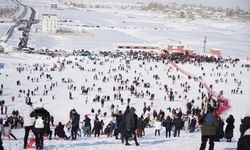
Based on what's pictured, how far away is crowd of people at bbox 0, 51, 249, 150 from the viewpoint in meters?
6.86

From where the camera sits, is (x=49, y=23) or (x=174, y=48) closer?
(x=174, y=48)

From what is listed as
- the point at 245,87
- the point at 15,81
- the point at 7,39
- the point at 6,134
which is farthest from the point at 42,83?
the point at 7,39

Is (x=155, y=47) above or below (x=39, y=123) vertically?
below

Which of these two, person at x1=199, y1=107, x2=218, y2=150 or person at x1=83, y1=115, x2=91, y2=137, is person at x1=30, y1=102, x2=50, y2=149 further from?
person at x1=83, y1=115, x2=91, y2=137

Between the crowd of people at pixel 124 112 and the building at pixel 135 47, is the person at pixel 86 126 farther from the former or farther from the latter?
the building at pixel 135 47

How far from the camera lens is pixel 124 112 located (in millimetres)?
7699

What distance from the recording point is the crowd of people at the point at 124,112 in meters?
6.86

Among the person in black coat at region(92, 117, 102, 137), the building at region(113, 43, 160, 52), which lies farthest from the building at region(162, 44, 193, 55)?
the person in black coat at region(92, 117, 102, 137)

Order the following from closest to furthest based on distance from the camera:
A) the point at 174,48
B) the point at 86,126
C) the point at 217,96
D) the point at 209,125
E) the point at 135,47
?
1. the point at 209,125
2. the point at 86,126
3. the point at 217,96
4. the point at 135,47
5. the point at 174,48

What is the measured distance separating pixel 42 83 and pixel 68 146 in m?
18.4

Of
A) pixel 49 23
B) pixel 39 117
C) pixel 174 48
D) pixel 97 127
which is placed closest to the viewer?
pixel 39 117

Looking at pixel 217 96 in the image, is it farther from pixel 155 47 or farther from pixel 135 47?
pixel 155 47

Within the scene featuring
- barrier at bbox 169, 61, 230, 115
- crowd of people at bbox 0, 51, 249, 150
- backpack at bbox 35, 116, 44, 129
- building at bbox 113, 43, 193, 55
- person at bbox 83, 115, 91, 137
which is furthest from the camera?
building at bbox 113, 43, 193, 55

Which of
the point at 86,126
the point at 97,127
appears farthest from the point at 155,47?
the point at 86,126
